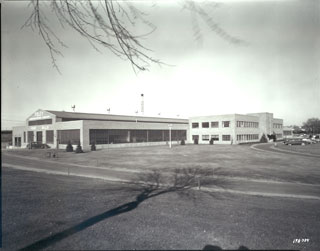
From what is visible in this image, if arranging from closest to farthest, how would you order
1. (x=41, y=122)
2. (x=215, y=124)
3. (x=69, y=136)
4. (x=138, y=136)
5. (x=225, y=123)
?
(x=69, y=136), (x=41, y=122), (x=138, y=136), (x=225, y=123), (x=215, y=124)

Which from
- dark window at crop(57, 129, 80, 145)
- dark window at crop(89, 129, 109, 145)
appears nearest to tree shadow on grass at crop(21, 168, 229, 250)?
dark window at crop(89, 129, 109, 145)

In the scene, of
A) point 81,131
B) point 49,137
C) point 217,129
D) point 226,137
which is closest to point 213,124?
point 217,129

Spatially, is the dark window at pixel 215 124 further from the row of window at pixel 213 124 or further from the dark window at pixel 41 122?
the dark window at pixel 41 122

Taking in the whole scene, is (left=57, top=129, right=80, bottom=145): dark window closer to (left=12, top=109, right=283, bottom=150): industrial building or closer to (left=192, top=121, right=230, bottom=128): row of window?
(left=12, top=109, right=283, bottom=150): industrial building

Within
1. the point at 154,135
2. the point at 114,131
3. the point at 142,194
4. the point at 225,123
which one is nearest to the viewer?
the point at 142,194

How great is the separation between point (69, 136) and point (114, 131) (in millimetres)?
8822

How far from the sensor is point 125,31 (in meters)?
3.18

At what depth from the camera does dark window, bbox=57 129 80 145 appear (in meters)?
39.4

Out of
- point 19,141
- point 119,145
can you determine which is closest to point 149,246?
point 119,145

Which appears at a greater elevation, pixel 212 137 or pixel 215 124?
pixel 215 124

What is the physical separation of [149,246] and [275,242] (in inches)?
116

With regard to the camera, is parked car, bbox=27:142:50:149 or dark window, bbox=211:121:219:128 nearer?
parked car, bbox=27:142:50:149

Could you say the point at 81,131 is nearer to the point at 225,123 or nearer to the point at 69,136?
the point at 69,136

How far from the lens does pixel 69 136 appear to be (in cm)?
4091
